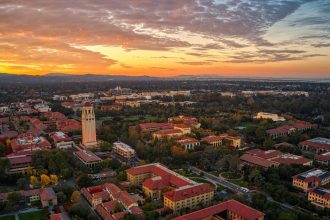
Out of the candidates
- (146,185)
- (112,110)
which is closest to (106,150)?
(146,185)

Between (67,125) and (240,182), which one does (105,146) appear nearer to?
(67,125)

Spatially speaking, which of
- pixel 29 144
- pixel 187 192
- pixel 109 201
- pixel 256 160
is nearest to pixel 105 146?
pixel 29 144

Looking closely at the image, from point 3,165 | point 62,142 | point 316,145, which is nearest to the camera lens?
point 3,165

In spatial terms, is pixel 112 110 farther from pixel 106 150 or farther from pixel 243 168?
pixel 243 168

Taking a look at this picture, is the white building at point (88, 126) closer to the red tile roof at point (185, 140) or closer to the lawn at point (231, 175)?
the red tile roof at point (185, 140)

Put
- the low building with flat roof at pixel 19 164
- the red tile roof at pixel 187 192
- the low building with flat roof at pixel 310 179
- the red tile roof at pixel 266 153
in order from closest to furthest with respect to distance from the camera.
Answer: the red tile roof at pixel 187 192 → the low building with flat roof at pixel 310 179 → the low building with flat roof at pixel 19 164 → the red tile roof at pixel 266 153

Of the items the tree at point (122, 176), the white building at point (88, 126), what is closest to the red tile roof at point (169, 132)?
the white building at point (88, 126)
